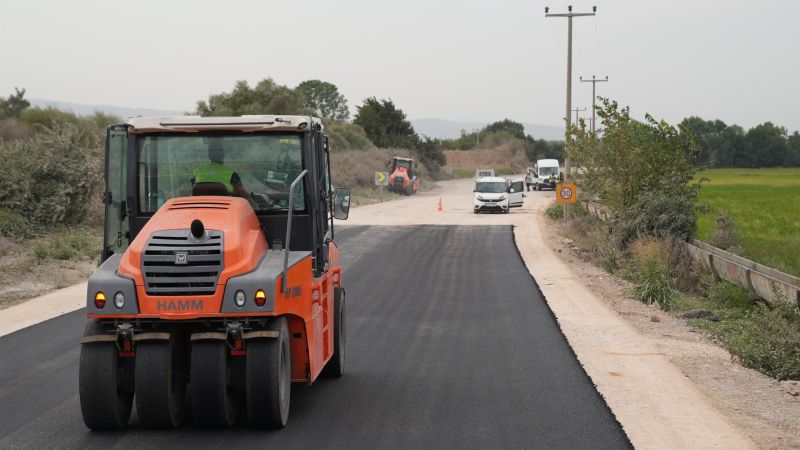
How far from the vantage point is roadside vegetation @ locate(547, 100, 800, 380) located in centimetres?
1666

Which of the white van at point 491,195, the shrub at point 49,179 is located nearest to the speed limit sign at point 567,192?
the white van at point 491,195

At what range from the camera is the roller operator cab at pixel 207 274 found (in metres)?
8.02

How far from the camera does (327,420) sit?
894cm

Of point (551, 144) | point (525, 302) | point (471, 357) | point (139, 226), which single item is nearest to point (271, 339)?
point (139, 226)

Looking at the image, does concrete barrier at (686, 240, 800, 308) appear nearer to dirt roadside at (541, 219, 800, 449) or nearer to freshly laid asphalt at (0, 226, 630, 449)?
dirt roadside at (541, 219, 800, 449)

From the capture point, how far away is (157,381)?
801 cm

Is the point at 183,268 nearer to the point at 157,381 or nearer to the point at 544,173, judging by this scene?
the point at 157,381

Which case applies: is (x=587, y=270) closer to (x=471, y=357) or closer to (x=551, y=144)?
(x=471, y=357)

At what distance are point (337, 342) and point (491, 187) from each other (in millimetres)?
38390

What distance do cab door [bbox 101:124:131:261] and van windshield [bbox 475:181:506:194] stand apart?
39.2 m

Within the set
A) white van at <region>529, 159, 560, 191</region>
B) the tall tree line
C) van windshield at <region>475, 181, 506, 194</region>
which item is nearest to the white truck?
white van at <region>529, 159, 560, 191</region>

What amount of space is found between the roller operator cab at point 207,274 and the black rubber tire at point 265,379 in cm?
1

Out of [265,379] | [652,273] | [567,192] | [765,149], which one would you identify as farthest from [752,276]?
[765,149]

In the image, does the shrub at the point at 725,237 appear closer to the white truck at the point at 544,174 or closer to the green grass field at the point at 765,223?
the green grass field at the point at 765,223
